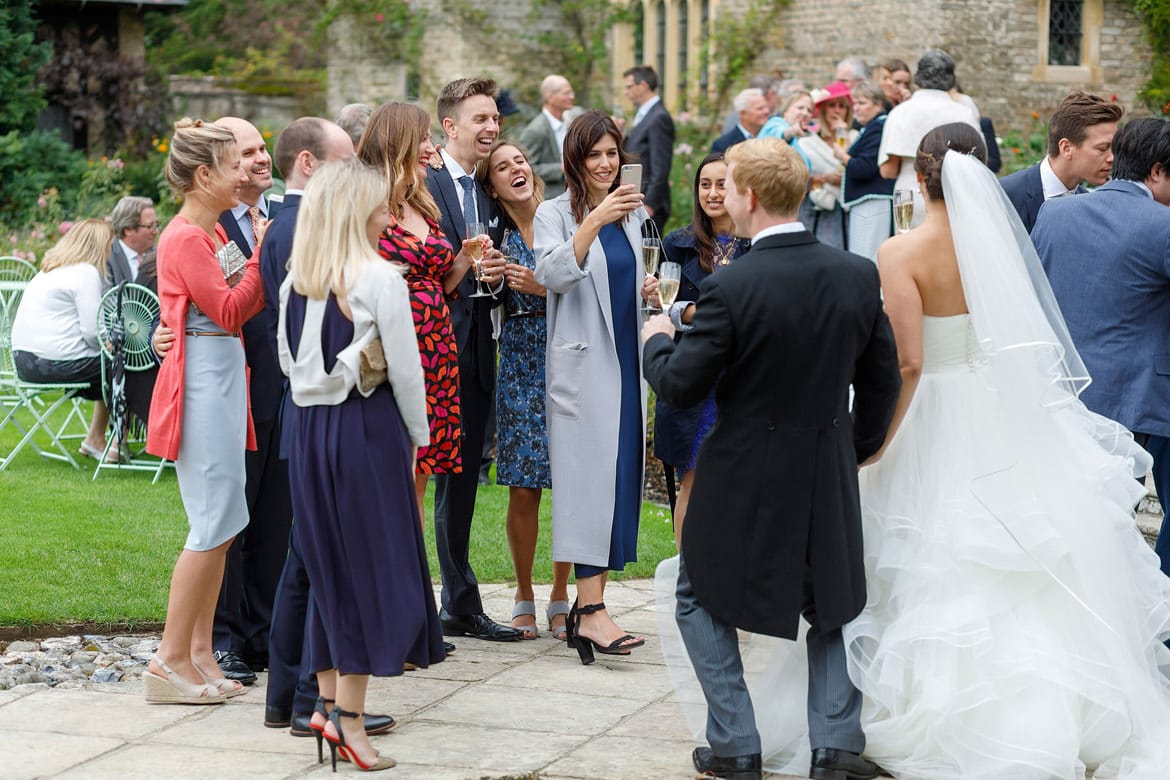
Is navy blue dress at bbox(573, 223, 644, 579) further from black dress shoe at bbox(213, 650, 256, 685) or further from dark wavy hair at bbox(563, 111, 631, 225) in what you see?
black dress shoe at bbox(213, 650, 256, 685)

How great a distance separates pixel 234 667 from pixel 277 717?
0.65 meters

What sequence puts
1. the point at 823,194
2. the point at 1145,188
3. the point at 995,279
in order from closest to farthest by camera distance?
the point at 995,279
the point at 1145,188
the point at 823,194

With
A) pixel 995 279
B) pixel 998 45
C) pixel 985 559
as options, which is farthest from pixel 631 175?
pixel 998 45

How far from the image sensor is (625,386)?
614cm

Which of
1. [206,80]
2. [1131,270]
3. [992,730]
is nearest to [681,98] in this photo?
[206,80]

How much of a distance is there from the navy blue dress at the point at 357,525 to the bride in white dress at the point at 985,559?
91 cm

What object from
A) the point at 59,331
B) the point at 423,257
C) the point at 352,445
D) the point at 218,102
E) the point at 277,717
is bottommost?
the point at 277,717

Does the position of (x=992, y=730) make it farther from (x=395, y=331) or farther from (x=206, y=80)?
(x=206, y=80)

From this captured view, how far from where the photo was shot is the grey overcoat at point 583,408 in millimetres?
5988

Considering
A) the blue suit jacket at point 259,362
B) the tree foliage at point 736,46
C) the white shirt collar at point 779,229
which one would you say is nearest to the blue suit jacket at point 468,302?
the blue suit jacket at point 259,362

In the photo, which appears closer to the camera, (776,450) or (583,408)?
(776,450)

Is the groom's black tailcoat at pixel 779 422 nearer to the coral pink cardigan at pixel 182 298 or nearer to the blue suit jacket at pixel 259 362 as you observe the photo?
the coral pink cardigan at pixel 182 298

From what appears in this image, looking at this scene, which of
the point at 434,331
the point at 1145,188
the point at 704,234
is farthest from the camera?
the point at 704,234

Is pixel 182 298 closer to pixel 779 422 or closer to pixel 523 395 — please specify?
pixel 523 395
